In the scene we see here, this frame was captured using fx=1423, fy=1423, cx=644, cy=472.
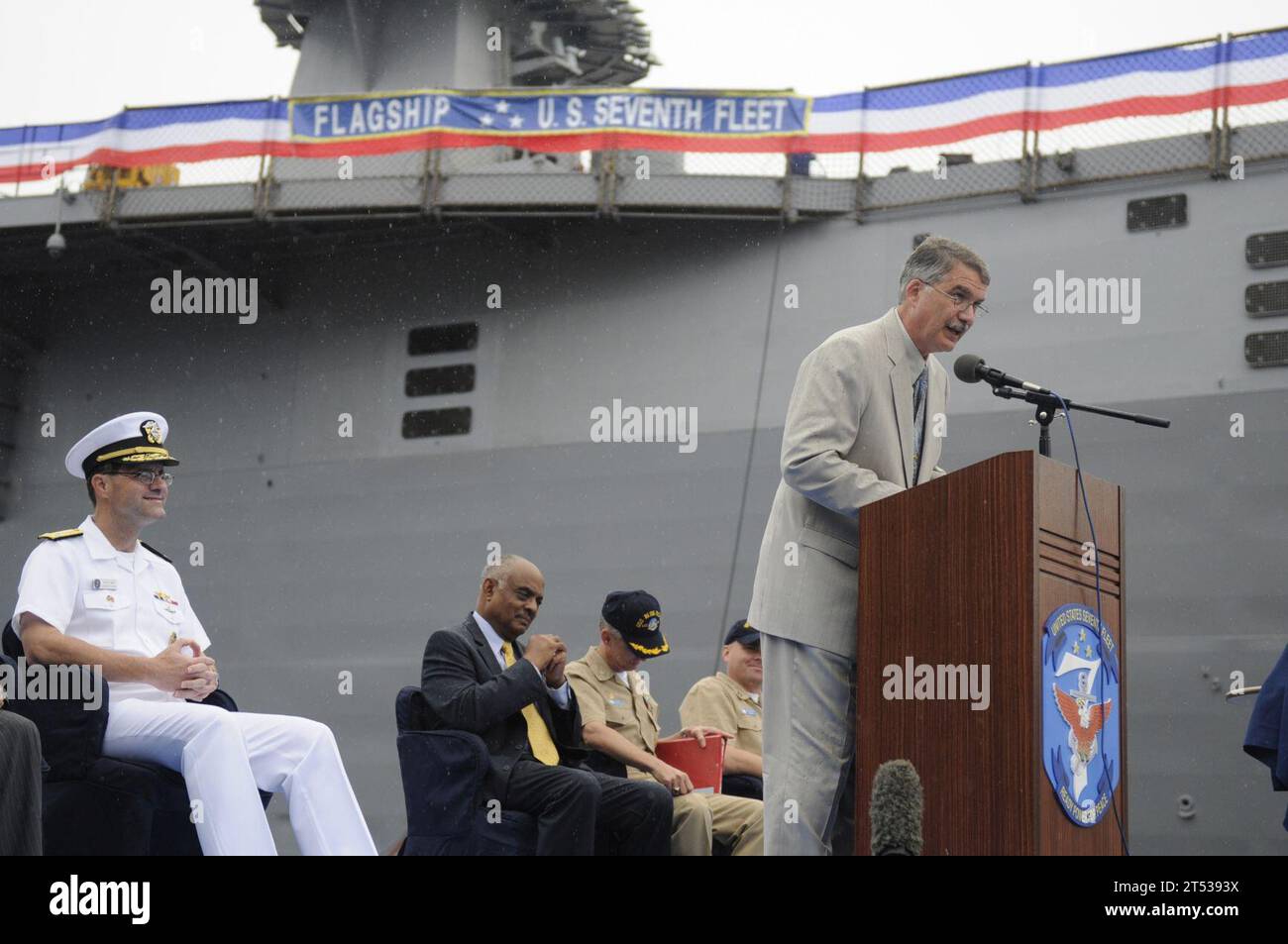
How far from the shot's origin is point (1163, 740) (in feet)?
30.9

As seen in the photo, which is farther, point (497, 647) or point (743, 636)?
point (743, 636)

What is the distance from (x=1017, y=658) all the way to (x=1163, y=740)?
6922mm

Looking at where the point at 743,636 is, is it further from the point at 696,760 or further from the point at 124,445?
the point at 124,445

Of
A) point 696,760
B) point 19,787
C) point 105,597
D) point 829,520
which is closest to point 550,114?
point 696,760

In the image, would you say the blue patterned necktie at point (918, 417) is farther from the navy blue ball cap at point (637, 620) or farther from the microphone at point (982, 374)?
the navy blue ball cap at point (637, 620)

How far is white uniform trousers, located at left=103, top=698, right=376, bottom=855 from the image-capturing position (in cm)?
388

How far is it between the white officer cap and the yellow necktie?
4.36 ft

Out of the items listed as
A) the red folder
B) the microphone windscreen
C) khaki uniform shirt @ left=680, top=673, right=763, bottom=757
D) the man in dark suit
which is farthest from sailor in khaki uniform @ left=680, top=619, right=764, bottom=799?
the microphone windscreen

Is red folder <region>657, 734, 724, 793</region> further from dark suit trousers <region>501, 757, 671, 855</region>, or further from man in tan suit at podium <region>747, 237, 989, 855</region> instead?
man in tan suit at podium <region>747, 237, 989, 855</region>

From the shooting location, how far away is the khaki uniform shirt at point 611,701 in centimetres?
557

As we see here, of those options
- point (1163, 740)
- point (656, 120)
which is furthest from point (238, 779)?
point (656, 120)

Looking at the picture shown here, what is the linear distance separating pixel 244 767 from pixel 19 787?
610mm

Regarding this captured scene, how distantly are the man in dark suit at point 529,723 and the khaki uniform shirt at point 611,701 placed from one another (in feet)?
1.52

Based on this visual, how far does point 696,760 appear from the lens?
5633mm
